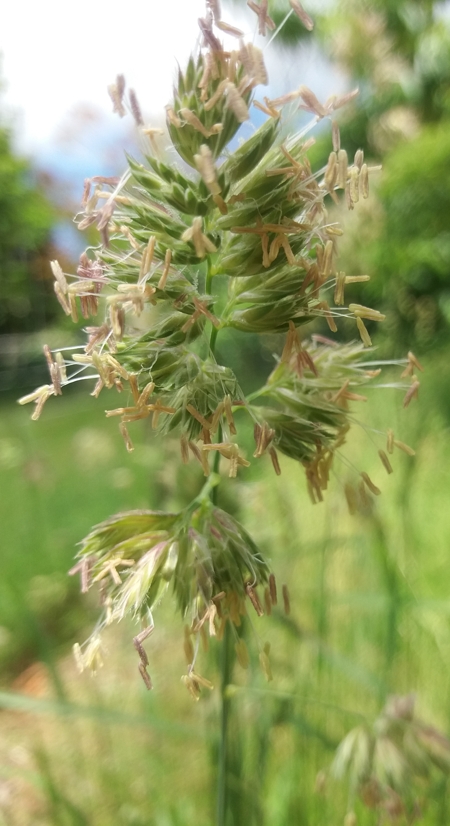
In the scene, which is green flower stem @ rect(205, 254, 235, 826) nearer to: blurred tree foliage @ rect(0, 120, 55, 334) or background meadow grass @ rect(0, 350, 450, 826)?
background meadow grass @ rect(0, 350, 450, 826)

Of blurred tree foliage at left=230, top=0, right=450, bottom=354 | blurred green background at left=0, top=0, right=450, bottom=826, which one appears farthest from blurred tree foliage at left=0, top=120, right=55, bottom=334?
blurred green background at left=0, top=0, right=450, bottom=826

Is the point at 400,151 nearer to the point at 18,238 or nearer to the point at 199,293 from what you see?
the point at 199,293

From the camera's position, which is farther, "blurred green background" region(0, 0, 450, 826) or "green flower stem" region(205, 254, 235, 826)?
"blurred green background" region(0, 0, 450, 826)

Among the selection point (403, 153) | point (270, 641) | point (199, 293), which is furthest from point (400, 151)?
point (199, 293)

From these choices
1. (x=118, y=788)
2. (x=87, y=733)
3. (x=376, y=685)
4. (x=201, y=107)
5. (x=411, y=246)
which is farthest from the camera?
(x=411, y=246)

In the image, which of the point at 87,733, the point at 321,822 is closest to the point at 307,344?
the point at 321,822

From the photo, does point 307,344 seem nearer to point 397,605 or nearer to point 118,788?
point 397,605

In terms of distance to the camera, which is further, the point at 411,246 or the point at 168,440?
the point at 411,246
